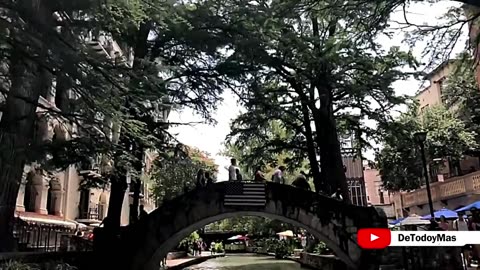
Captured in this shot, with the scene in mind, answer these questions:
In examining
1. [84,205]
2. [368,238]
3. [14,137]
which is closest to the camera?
[14,137]

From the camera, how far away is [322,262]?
21297 millimetres

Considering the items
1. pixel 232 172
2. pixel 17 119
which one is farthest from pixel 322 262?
pixel 17 119

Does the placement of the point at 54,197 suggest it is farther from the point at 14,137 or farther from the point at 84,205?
the point at 14,137

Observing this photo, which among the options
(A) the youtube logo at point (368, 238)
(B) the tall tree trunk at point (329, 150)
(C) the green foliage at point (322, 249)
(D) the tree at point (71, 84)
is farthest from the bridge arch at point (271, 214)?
(C) the green foliage at point (322, 249)

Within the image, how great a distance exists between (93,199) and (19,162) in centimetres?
2346

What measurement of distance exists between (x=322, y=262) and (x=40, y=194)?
605 inches

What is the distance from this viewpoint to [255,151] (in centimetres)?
2511

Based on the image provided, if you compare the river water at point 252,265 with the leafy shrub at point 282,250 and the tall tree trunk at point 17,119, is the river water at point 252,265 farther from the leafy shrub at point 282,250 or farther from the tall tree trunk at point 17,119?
the tall tree trunk at point 17,119

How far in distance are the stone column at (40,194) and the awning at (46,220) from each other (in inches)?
16.9

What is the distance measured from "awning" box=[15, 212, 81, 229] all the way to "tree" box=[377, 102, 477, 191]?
56.2 ft

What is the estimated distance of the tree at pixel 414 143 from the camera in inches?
846

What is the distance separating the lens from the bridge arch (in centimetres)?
1670

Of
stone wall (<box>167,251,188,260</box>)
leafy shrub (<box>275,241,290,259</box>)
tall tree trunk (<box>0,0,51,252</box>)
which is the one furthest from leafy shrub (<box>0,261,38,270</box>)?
leafy shrub (<box>275,241,290,259</box>)

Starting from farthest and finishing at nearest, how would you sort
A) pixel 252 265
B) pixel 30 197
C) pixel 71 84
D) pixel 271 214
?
pixel 252 265
pixel 30 197
pixel 271 214
pixel 71 84
